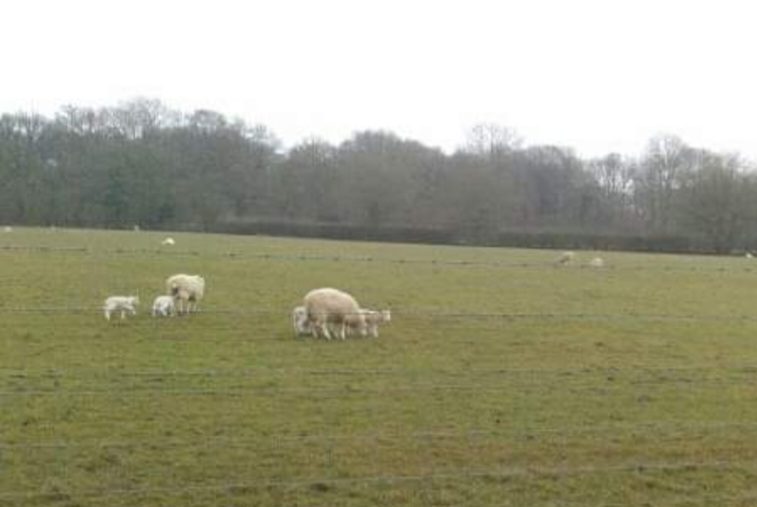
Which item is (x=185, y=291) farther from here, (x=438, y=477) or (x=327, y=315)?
(x=438, y=477)

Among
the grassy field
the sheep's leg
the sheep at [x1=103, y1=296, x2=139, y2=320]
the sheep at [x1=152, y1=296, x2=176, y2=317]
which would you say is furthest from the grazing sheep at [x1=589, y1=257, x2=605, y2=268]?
the sheep at [x1=103, y1=296, x2=139, y2=320]

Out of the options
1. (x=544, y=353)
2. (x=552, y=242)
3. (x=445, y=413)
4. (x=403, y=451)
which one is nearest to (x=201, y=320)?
(x=544, y=353)

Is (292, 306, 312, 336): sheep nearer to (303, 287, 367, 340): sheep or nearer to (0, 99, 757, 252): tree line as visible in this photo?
(303, 287, 367, 340): sheep

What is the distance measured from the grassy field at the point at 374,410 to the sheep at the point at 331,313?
53 centimetres

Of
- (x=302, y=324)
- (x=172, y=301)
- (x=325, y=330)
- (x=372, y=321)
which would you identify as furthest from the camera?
(x=172, y=301)

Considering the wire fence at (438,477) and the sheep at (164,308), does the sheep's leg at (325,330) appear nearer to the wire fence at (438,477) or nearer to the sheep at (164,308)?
the sheep at (164,308)

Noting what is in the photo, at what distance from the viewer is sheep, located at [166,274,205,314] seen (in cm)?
2362

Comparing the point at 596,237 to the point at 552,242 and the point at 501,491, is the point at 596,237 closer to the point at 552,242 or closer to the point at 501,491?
the point at 552,242

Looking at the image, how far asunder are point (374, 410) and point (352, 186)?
86.5 metres

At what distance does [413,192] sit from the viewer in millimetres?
99000

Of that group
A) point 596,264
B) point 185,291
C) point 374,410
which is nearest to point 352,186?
point 596,264

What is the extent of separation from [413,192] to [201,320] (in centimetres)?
7817

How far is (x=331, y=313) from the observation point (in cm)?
1927

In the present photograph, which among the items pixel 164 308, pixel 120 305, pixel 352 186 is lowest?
pixel 164 308
